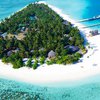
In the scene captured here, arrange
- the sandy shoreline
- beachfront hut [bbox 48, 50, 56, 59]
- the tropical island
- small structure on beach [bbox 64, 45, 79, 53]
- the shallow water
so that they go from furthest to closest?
small structure on beach [bbox 64, 45, 79, 53] < beachfront hut [bbox 48, 50, 56, 59] < the tropical island < the sandy shoreline < the shallow water

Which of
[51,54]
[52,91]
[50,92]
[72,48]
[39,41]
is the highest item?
[39,41]

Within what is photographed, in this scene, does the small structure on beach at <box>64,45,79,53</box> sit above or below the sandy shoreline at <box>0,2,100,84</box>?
above

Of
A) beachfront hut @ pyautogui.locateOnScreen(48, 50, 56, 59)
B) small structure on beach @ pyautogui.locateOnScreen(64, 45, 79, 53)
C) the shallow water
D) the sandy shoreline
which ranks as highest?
small structure on beach @ pyautogui.locateOnScreen(64, 45, 79, 53)

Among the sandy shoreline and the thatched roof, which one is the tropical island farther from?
the sandy shoreline

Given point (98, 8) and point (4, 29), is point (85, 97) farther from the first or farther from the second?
point (98, 8)

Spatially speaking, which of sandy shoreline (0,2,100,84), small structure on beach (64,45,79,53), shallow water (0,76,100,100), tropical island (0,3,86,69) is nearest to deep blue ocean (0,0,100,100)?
shallow water (0,76,100,100)

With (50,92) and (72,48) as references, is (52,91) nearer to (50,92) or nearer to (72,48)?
(50,92)

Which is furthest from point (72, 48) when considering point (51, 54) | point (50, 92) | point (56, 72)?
point (50, 92)

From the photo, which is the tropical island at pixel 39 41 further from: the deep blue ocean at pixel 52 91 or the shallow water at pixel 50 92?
the shallow water at pixel 50 92
